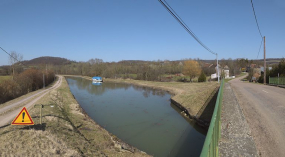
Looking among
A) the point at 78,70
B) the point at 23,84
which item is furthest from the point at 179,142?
the point at 78,70

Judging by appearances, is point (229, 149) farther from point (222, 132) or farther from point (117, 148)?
point (117, 148)

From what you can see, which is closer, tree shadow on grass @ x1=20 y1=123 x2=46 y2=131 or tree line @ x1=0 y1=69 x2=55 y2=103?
tree shadow on grass @ x1=20 y1=123 x2=46 y2=131

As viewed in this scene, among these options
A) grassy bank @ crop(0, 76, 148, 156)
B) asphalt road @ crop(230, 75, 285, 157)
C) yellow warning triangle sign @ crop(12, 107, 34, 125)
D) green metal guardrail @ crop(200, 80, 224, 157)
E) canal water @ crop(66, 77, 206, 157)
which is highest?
green metal guardrail @ crop(200, 80, 224, 157)

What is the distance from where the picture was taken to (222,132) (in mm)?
5484

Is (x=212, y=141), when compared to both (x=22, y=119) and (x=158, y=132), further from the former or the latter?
(x=158, y=132)

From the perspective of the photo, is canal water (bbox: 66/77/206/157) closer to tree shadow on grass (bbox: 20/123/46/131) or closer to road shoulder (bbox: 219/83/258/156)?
road shoulder (bbox: 219/83/258/156)

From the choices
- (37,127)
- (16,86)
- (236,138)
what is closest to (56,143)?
(37,127)

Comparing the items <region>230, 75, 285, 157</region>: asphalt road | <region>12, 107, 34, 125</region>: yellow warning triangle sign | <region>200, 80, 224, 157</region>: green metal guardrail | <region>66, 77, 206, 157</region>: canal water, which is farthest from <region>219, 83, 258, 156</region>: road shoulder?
<region>12, 107, 34, 125</region>: yellow warning triangle sign

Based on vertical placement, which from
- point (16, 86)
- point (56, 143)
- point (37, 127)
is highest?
point (16, 86)

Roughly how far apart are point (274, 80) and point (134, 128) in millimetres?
23677

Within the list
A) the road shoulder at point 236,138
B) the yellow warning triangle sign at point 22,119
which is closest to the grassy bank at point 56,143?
the yellow warning triangle sign at point 22,119

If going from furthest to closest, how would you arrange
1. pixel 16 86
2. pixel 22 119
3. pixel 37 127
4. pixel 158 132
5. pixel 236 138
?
pixel 16 86, pixel 158 132, pixel 37 127, pixel 22 119, pixel 236 138

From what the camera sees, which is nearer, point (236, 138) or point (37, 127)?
point (236, 138)

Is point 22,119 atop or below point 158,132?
atop
